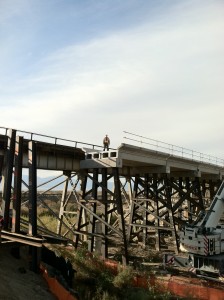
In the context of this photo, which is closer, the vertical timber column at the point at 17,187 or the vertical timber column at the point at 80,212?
the vertical timber column at the point at 17,187

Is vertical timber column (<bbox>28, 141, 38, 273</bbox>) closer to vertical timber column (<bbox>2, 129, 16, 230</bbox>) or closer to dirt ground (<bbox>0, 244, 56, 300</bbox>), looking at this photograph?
dirt ground (<bbox>0, 244, 56, 300</bbox>)

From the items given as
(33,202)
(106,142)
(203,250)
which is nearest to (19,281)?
(33,202)

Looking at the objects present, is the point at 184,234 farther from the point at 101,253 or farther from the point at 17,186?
the point at 17,186

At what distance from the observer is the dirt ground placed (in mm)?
9914

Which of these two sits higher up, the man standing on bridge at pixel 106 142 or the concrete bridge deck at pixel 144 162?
the man standing on bridge at pixel 106 142

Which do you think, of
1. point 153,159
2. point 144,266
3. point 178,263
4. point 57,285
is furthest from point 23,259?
point 153,159

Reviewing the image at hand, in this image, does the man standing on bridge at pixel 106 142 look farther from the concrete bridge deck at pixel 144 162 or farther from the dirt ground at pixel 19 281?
the dirt ground at pixel 19 281

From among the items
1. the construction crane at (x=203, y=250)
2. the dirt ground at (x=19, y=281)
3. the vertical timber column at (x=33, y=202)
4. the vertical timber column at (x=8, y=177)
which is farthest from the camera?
the construction crane at (x=203, y=250)

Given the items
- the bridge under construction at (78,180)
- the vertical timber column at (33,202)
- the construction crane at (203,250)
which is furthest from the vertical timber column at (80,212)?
the vertical timber column at (33,202)

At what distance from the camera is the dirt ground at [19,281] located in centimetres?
991

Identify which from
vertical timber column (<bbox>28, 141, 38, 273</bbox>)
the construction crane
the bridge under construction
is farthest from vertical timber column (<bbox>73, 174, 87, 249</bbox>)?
vertical timber column (<bbox>28, 141, 38, 273</bbox>)

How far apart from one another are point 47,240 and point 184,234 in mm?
7638

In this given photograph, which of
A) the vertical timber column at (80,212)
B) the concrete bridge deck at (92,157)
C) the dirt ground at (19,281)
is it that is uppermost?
the concrete bridge deck at (92,157)

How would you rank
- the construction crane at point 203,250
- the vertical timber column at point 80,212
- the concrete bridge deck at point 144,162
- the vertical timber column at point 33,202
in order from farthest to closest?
the vertical timber column at point 80,212
the concrete bridge deck at point 144,162
the construction crane at point 203,250
the vertical timber column at point 33,202
